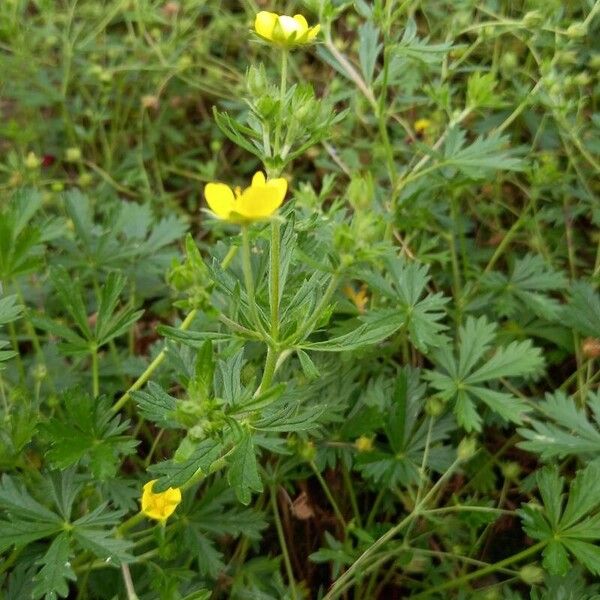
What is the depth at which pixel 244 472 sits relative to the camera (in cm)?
87

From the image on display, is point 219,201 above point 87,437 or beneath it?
above

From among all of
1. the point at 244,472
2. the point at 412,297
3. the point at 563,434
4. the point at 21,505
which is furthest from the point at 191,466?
the point at 563,434

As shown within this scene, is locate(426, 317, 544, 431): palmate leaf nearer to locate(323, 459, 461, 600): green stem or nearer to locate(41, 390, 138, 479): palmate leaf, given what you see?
locate(323, 459, 461, 600): green stem

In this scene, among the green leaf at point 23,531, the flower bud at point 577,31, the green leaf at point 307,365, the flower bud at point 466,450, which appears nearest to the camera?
the green leaf at point 307,365

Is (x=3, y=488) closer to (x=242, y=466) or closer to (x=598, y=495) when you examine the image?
(x=242, y=466)

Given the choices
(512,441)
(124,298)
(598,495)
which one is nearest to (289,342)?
(598,495)

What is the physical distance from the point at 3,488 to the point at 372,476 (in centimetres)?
62

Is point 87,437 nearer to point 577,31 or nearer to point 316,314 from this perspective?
point 316,314

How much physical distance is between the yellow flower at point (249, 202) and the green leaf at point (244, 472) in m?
0.29

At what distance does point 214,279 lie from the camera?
0.92 meters

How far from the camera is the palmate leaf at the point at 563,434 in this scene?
1.13m

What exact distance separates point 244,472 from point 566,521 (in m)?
0.51

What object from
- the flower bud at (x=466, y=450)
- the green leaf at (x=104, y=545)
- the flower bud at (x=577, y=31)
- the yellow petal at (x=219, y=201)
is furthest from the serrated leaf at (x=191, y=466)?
A: the flower bud at (x=577, y=31)

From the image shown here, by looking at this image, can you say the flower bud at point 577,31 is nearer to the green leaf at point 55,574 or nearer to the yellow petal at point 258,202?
the yellow petal at point 258,202
